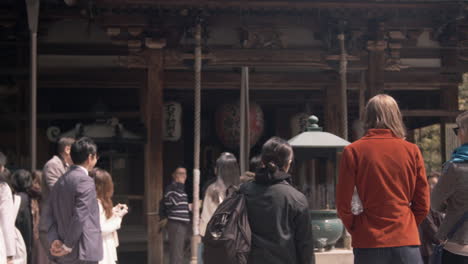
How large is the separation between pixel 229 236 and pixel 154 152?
5.68 metres

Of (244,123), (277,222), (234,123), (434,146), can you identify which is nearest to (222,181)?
(244,123)

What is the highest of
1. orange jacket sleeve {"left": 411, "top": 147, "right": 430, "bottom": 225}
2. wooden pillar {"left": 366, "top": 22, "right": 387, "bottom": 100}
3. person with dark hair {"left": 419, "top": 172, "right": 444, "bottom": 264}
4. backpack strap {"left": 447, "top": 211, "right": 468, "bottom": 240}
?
wooden pillar {"left": 366, "top": 22, "right": 387, "bottom": 100}

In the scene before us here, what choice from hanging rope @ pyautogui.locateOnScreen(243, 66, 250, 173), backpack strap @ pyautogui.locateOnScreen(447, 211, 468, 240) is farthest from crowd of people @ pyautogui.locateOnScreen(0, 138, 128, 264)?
hanging rope @ pyautogui.locateOnScreen(243, 66, 250, 173)

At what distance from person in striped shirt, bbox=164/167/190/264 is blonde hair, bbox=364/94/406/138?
519 cm

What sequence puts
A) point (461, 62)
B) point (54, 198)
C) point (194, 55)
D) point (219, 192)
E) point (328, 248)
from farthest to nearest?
point (461, 62)
point (194, 55)
point (328, 248)
point (219, 192)
point (54, 198)

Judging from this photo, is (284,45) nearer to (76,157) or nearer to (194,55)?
(194,55)

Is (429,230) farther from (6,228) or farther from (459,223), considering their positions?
(6,228)

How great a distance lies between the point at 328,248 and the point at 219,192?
1665 mm

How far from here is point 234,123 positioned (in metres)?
10.6

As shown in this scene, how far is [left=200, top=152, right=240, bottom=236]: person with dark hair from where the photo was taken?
658 centimetres

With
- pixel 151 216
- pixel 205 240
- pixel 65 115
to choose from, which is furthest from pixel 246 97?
pixel 205 240

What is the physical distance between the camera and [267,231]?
11.8ft

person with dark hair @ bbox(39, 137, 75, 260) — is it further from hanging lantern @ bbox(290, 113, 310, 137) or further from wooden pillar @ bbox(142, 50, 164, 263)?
hanging lantern @ bbox(290, 113, 310, 137)

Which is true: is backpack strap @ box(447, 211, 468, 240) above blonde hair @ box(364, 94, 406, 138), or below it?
below
